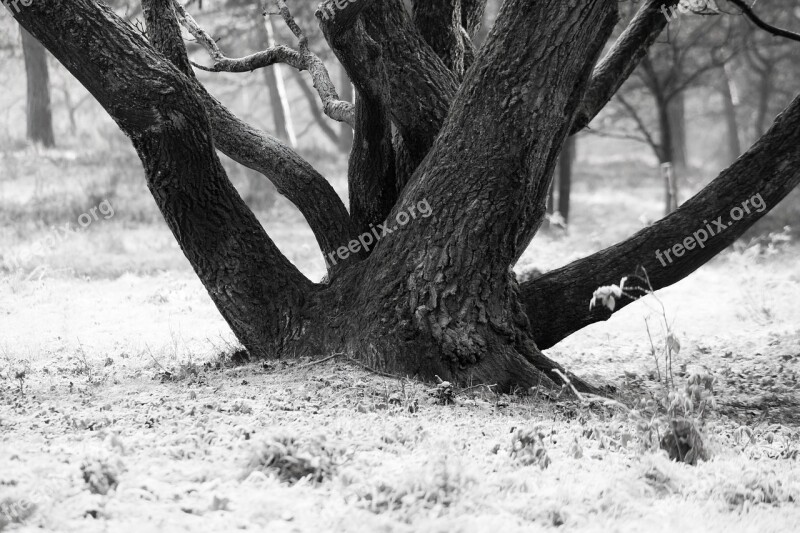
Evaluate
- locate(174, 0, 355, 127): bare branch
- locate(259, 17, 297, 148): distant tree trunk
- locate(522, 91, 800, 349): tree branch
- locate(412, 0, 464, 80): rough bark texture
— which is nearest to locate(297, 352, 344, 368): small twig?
locate(522, 91, 800, 349): tree branch

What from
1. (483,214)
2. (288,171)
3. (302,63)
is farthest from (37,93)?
(483,214)

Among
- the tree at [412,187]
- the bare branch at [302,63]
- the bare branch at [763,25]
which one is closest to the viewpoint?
the tree at [412,187]

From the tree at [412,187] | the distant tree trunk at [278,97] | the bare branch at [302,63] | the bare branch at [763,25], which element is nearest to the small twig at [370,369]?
the tree at [412,187]

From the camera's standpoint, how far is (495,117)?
4707 millimetres

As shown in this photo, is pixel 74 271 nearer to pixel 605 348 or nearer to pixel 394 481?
pixel 605 348

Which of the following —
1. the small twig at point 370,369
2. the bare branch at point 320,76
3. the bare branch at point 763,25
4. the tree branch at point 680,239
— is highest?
the bare branch at point 763,25

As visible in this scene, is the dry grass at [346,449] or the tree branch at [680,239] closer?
the dry grass at [346,449]

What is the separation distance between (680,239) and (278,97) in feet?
53.9

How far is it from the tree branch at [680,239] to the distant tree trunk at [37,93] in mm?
15619

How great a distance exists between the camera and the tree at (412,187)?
4.62 metres

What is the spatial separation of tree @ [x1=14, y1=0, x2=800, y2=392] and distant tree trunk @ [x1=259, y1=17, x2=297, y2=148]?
43.0 ft

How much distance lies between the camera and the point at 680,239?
5.35 m

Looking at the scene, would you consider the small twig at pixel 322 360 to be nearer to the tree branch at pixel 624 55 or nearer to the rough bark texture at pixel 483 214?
the rough bark texture at pixel 483 214

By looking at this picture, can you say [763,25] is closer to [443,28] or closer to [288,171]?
[443,28]
